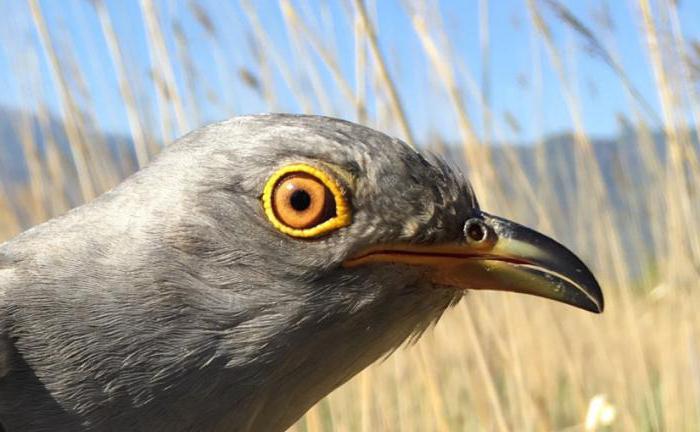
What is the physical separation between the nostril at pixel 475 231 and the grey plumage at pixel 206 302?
5cm

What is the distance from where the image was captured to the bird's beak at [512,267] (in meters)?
1.04

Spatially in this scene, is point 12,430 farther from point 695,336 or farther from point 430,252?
point 695,336

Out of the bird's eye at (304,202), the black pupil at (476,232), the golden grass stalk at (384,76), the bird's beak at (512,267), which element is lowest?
the bird's beak at (512,267)

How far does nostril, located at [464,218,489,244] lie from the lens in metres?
1.05

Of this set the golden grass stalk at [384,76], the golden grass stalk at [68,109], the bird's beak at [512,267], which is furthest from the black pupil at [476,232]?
the golden grass stalk at [68,109]

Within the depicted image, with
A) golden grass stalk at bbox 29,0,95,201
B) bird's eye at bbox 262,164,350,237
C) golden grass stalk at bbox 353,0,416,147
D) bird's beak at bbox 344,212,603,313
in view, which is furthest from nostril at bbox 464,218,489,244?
golden grass stalk at bbox 29,0,95,201

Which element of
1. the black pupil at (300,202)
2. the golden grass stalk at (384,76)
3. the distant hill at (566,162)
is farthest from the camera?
the distant hill at (566,162)

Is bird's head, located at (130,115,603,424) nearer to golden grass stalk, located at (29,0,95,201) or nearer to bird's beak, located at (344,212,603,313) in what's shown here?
bird's beak, located at (344,212,603,313)

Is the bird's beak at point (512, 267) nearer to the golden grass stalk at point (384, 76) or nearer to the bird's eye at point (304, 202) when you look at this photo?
the bird's eye at point (304, 202)

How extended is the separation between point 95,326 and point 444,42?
147 centimetres

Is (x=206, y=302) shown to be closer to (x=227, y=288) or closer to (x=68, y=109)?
(x=227, y=288)

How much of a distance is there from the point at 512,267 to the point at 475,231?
6cm

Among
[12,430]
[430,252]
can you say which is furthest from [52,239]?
[430,252]

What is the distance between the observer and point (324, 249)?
0.99 m
